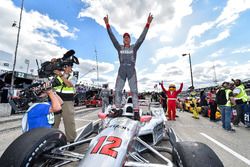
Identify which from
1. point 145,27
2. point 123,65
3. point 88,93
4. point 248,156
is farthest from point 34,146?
point 88,93

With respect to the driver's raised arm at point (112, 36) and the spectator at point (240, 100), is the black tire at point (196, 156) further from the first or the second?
the spectator at point (240, 100)

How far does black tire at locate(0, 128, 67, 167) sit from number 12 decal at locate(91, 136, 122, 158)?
647 millimetres

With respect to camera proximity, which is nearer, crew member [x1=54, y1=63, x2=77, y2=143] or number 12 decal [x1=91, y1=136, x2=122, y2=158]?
number 12 decal [x1=91, y1=136, x2=122, y2=158]

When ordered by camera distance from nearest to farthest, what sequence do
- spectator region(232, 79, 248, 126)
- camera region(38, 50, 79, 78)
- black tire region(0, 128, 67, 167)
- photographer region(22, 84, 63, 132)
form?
1. black tire region(0, 128, 67, 167)
2. photographer region(22, 84, 63, 132)
3. camera region(38, 50, 79, 78)
4. spectator region(232, 79, 248, 126)

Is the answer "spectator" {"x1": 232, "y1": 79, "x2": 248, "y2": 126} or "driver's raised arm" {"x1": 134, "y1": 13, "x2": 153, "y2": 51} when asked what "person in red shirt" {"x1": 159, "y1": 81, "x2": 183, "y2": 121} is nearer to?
"spectator" {"x1": 232, "y1": 79, "x2": 248, "y2": 126}

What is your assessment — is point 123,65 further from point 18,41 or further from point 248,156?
point 18,41

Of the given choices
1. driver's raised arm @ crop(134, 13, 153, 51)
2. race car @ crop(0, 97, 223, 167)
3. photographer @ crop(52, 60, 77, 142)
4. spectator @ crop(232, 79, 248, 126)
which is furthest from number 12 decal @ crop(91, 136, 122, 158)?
spectator @ crop(232, 79, 248, 126)

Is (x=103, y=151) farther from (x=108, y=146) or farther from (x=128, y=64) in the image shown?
(x=128, y=64)

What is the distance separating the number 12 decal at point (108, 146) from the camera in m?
1.36

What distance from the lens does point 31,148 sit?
1.64 meters

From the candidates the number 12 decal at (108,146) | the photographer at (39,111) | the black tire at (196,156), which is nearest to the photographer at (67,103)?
the photographer at (39,111)

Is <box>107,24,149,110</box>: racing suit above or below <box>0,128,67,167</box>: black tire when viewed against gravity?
above

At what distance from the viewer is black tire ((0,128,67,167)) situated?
5.10ft

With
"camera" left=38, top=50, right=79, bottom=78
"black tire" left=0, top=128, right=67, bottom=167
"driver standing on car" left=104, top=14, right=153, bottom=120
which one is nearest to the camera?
"black tire" left=0, top=128, right=67, bottom=167
